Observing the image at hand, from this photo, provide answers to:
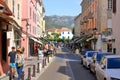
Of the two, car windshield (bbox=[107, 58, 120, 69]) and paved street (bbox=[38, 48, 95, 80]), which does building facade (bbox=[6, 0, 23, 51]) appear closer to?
paved street (bbox=[38, 48, 95, 80])

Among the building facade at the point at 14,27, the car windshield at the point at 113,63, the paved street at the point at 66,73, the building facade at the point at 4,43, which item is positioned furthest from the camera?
the building facade at the point at 14,27

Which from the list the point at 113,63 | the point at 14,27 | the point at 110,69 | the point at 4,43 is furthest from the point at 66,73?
the point at 110,69

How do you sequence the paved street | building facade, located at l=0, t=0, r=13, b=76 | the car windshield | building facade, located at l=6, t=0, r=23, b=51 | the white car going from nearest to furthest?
the white car → the car windshield → the paved street → building facade, located at l=0, t=0, r=13, b=76 → building facade, located at l=6, t=0, r=23, b=51

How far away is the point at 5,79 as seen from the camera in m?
21.1

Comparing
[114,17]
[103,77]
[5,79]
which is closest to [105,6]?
[114,17]

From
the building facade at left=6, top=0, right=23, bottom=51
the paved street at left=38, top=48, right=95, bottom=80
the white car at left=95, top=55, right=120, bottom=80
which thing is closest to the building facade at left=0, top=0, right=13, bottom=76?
the building facade at left=6, top=0, right=23, bottom=51

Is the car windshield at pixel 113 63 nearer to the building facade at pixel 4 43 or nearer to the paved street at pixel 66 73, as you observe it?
the paved street at pixel 66 73

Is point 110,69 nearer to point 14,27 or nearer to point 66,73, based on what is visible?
point 66,73

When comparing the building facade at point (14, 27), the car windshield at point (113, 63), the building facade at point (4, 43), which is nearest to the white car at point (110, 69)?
the car windshield at point (113, 63)

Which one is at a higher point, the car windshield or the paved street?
the car windshield

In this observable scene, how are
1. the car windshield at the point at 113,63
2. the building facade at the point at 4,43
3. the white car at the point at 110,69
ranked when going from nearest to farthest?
the white car at the point at 110,69 → the car windshield at the point at 113,63 → the building facade at the point at 4,43

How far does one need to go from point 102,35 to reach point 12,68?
38.8 metres

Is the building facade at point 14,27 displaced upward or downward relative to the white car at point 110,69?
upward

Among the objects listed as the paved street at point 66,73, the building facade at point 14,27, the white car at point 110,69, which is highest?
the building facade at point 14,27
